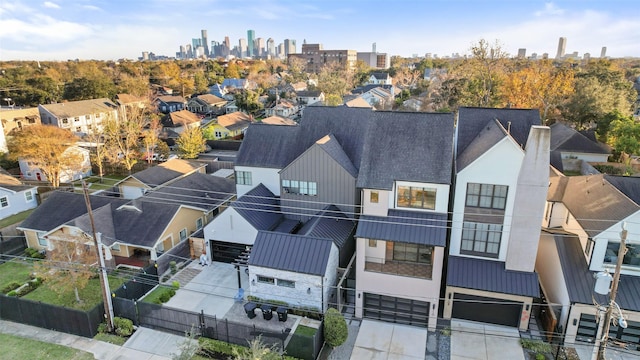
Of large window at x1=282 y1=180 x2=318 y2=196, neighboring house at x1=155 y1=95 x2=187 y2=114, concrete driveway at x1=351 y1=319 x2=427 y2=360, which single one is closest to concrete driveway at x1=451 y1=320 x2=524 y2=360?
concrete driveway at x1=351 y1=319 x2=427 y2=360

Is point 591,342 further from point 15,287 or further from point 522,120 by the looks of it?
point 15,287

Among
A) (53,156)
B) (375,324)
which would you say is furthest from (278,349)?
(53,156)

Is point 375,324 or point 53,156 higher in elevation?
point 53,156

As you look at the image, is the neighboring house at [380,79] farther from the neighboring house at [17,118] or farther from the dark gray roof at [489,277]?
the dark gray roof at [489,277]

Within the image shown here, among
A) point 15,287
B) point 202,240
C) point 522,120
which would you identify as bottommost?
point 15,287

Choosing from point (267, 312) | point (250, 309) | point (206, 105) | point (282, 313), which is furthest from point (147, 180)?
point (206, 105)

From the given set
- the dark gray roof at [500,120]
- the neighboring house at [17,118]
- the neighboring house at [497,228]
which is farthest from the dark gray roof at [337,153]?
the neighboring house at [17,118]
